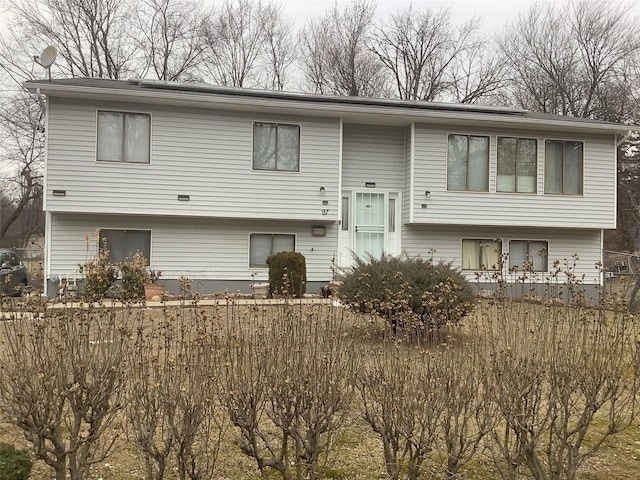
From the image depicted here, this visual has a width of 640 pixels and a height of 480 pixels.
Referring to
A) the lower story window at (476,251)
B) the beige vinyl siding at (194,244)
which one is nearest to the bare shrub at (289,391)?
the beige vinyl siding at (194,244)

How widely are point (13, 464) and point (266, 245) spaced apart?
11.5 m

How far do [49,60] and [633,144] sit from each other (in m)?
32.1

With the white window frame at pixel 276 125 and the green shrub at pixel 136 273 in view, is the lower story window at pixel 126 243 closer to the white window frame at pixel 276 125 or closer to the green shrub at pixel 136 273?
the green shrub at pixel 136 273

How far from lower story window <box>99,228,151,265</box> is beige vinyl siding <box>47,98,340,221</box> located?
783 millimetres

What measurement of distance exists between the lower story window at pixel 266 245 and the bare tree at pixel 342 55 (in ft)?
68.4

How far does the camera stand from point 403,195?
52.2 feet

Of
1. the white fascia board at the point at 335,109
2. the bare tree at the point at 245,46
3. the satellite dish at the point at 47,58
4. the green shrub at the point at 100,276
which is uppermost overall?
the bare tree at the point at 245,46

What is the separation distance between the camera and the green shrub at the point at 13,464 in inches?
140

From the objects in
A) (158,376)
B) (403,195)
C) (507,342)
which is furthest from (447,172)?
(158,376)

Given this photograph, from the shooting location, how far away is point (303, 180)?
14.7 meters

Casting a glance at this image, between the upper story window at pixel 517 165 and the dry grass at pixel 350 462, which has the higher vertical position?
the upper story window at pixel 517 165

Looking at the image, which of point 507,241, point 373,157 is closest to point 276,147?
point 373,157

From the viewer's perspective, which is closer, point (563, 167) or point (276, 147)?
point (276, 147)

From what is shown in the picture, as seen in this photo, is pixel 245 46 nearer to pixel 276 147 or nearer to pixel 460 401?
pixel 276 147
